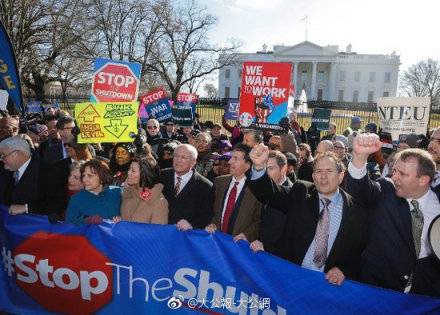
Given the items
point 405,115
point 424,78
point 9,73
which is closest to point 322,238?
point 405,115

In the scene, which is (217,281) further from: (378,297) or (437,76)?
(437,76)

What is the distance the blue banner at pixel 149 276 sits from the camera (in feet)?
10.4

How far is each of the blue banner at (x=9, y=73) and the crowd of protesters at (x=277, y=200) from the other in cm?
125

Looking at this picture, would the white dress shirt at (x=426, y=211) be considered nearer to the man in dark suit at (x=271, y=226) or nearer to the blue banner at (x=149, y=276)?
the blue banner at (x=149, y=276)

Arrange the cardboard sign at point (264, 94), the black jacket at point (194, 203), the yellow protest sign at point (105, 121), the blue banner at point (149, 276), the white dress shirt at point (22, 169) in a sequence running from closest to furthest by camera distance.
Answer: the blue banner at point (149, 276), the black jacket at point (194, 203), the white dress shirt at point (22, 169), the yellow protest sign at point (105, 121), the cardboard sign at point (264, 94)

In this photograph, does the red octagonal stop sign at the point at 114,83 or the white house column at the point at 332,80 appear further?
the white house column at the point at 332,80

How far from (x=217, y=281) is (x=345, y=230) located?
46.7 inches

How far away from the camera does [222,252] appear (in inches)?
135

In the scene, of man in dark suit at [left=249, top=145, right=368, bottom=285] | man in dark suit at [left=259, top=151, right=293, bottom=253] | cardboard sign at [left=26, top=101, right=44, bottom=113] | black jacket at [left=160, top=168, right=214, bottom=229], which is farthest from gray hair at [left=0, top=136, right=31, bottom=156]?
cardboard sign at [left=26, top=101, right=44, bottom=113]

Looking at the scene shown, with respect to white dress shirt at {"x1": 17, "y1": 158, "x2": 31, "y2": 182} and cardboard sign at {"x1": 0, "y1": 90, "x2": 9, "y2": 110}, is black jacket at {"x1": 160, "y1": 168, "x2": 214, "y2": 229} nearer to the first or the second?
white dress shirt at {"x1": 17, "y1": 158, "x2": 31, "y2": 182}

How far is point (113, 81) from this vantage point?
641 cm

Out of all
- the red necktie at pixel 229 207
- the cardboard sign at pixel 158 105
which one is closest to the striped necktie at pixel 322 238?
the red necktie at pixel 229 207

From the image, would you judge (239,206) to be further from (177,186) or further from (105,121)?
(105,121)

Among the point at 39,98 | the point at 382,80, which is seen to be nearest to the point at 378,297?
the point at 39,98
